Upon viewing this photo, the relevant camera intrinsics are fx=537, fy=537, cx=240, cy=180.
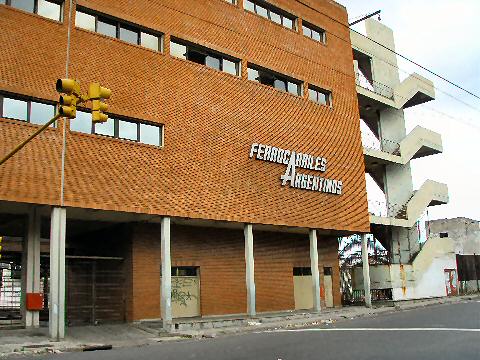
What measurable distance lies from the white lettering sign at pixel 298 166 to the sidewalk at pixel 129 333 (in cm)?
675

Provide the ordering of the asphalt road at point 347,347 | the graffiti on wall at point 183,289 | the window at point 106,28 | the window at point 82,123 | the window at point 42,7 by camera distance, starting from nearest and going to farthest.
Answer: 1. the asphalt road at point 347,347
2. the window at point 42,7
3. the window at point 82,123
4. the window at point 106,28
5. the graffiti on wall at point 183,289

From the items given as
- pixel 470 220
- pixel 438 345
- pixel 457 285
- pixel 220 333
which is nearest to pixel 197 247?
pixel 220 333

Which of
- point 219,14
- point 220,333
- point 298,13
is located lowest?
point 220,333

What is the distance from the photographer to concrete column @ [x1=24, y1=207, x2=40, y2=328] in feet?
67.4

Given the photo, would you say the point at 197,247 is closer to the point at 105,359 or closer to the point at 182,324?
the point at 182,324

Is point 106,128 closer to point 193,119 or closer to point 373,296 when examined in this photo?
point 193,119

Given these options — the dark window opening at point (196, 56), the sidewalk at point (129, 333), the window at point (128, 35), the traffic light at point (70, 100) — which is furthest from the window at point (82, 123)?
the traffic light at point (70, 100)

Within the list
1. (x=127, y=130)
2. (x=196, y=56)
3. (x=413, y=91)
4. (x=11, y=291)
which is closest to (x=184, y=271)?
(x=11, y=291)

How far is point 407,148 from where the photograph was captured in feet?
123

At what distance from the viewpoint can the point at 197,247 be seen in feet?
86.3

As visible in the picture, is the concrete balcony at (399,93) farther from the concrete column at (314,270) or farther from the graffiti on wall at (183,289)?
the graffiti on wall at (183,289)

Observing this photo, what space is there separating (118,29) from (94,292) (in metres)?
11.6

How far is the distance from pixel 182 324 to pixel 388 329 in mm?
8320

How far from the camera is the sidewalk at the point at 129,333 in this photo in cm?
1644
